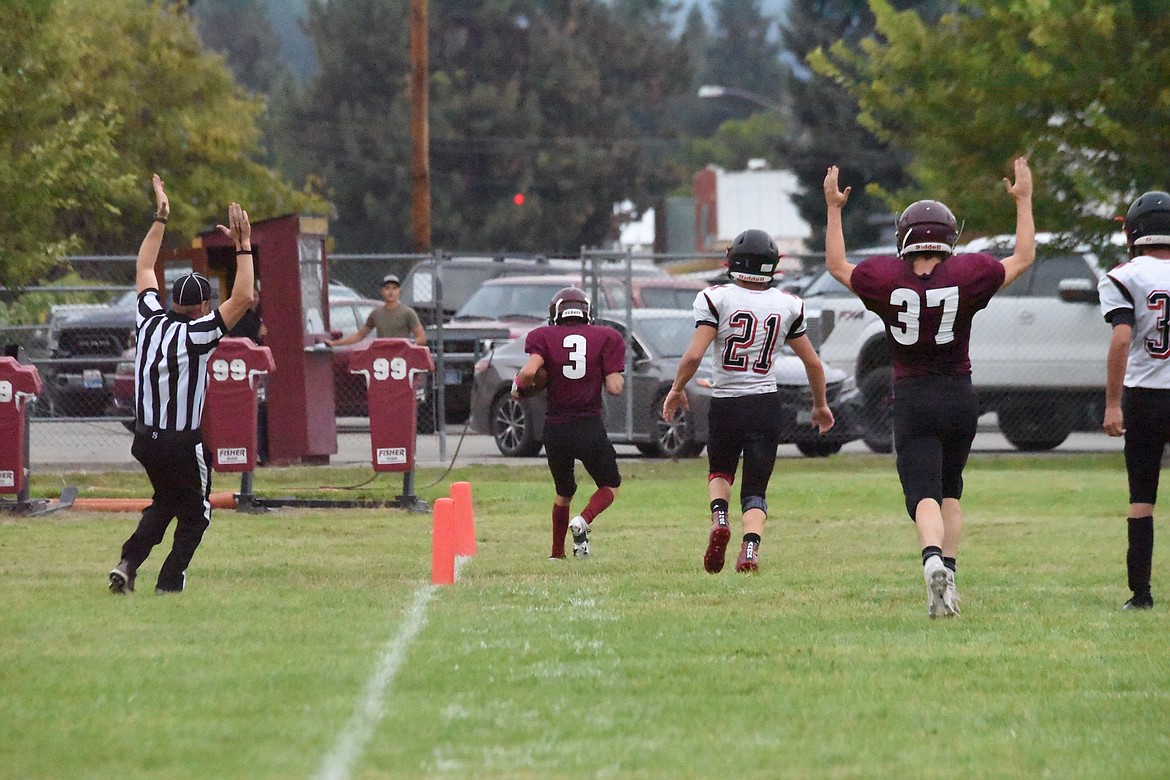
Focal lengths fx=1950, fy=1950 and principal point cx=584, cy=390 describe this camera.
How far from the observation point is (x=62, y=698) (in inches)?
266

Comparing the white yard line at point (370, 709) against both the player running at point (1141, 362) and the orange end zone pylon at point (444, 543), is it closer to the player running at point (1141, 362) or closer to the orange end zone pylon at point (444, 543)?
the orange end zone pylon at point (444, 543)

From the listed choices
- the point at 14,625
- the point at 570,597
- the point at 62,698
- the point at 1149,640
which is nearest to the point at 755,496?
the point at 570,597

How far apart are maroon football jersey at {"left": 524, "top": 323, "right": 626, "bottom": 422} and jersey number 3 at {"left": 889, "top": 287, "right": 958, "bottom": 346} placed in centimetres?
318

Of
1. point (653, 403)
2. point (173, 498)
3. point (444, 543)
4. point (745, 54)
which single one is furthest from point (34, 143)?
point (745, 54)

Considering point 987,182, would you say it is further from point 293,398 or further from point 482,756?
point 482,756

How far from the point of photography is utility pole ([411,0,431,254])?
1282 inches

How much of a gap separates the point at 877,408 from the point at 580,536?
10.5 m

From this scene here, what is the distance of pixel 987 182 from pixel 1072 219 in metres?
1.04

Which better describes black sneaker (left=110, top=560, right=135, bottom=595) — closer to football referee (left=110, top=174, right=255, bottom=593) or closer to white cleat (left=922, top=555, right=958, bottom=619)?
football referee (left=110, top=174, right=255, bottom=593)

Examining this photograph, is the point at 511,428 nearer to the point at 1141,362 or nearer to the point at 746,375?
the point at 746,375

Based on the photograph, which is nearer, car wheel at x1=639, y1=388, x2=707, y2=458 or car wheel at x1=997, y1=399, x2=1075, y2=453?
car wheel at x1=639, y1=388, x2=707, y2=458

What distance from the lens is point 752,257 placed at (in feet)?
34.6

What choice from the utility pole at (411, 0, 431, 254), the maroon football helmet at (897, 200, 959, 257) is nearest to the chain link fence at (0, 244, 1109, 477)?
the utility pole at (411, 0, 431, 254)

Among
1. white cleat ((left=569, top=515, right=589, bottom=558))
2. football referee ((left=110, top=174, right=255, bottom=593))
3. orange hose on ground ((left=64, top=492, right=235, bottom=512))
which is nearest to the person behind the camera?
football referee ((left=110, top=174, right=255, bottom=593))
